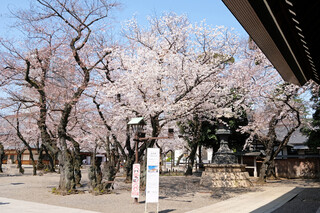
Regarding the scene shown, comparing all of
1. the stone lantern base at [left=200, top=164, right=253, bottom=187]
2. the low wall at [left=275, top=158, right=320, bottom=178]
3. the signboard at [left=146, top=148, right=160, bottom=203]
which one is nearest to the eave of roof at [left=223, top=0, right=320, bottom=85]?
the signboard at [left=146, top=148, right=160, bottom=203]

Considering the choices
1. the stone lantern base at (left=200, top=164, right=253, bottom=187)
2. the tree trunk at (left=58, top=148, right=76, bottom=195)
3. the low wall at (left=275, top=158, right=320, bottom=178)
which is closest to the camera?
the tree trunk at (left=58, top=148, right=76, bottom=195)

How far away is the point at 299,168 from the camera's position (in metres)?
24.7

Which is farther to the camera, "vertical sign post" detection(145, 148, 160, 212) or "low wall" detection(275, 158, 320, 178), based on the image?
"low wall" detection(275, 158, 320, 178)

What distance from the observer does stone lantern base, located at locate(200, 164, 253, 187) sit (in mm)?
16170

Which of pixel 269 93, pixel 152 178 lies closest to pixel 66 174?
pixel 152 178

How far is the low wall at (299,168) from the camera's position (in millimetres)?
24172

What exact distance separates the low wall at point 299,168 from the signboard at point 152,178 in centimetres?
2105

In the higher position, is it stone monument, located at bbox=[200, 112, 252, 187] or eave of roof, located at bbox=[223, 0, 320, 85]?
eave of roof, located at bbox=[223, 0, 320, 85]

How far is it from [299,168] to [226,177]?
483 inches

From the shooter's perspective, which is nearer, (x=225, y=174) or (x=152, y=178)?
(x=152, y=178)

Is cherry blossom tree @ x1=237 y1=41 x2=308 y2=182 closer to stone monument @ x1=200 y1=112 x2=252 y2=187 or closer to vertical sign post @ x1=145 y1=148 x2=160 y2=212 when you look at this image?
stone monument @ x1=200 y1=112 x2=252 y2=187

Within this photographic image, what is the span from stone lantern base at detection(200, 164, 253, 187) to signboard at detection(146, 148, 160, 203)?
29.6 ft

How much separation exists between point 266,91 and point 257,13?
16.6 metres

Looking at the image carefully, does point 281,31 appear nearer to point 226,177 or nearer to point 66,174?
point 66,174
